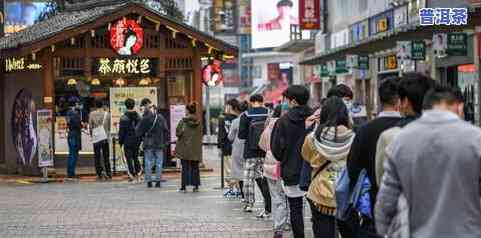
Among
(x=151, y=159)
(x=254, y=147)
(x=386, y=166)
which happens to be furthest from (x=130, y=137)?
(x=386, y=166)

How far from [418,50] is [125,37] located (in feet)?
33.1

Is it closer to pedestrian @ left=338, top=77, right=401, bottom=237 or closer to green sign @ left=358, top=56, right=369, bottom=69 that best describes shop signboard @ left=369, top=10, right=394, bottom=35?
green sign @ left=358, top=56, right=369, bottom=69

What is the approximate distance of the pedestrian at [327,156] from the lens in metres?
8.39

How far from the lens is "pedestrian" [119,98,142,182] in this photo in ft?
66.6

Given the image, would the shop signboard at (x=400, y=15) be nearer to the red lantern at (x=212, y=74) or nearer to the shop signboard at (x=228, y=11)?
the red lantern at (x=212, y=74)

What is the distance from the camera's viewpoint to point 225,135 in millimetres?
18078

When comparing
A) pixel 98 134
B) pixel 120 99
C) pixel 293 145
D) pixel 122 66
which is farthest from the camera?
pixel 120 99

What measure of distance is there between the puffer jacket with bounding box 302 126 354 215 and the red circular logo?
1448cm

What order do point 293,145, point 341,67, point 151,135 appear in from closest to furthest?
point 293,145 < point 151,135 < point 341,67

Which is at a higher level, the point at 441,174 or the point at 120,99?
the point at 120,99

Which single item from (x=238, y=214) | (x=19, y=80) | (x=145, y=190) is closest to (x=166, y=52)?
(x=19, y=80)

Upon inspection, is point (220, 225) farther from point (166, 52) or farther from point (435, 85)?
point (166, 52)

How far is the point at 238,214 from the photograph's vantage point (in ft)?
48.1

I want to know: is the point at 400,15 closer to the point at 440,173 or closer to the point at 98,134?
the point at 98,134
